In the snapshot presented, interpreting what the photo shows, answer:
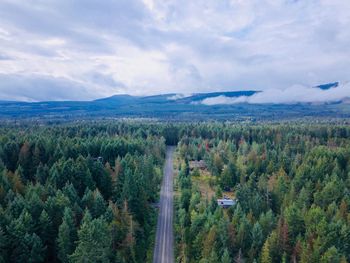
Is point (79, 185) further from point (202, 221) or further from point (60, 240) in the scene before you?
point (202, 221)

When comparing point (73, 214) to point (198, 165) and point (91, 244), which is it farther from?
point (198, 165)

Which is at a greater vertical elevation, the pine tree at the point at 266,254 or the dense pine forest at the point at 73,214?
the dense pine forest at the point at 73,214

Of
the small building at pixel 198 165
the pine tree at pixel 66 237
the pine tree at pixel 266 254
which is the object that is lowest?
the small building at pixel 198 165

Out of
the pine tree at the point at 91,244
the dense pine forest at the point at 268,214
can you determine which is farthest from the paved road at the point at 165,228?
the pine tree at the point at 91,244

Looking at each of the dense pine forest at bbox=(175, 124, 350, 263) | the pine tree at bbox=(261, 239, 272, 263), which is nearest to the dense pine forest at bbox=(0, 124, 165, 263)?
the dense pine forest at bbox=(175, 124, 350, 263)

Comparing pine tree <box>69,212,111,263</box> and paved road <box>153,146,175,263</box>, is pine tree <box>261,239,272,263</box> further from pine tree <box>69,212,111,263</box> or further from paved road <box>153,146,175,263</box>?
pine tree <box>69,212,111,263</box>

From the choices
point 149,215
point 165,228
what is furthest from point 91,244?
point 149,215

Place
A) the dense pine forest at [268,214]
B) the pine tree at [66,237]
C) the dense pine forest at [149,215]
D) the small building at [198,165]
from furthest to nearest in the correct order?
the small building at [198,165] < the dense pine forest at [268,214] < the dense pine forest at [149,215] < the pine tree at [66,237]

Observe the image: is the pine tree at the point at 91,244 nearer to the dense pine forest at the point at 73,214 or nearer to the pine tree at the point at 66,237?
the dense pine forest at the point at 73,214
